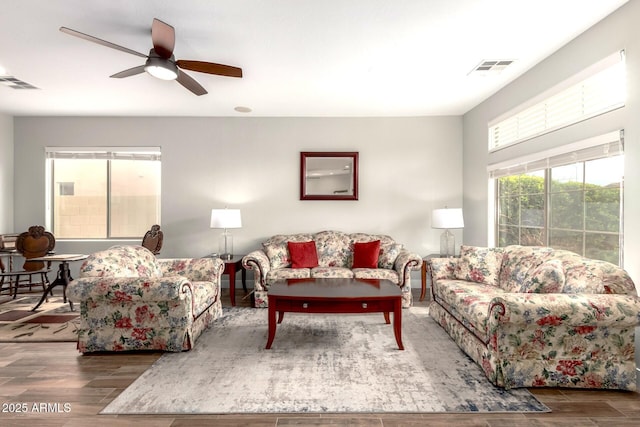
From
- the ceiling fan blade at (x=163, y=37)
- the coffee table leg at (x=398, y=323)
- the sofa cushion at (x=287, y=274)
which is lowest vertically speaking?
the coffee table leg at (x=398, y=323)

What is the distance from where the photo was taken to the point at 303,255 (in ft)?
15.5

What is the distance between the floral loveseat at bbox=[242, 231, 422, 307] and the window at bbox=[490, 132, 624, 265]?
132 centimetres

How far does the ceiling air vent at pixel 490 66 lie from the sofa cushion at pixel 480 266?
6.32 feet

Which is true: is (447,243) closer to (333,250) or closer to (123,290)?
(333,250)

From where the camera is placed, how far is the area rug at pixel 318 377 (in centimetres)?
209

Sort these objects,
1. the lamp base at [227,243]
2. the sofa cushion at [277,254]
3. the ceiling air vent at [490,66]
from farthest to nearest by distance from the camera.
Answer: the lamp base at [227,243]
the sofa cushion at [277,254]
the ceiling air vent at [490,66]

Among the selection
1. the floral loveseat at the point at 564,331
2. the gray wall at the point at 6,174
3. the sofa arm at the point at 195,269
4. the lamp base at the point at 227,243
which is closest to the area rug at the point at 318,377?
the floral loveseat at the point at 564,331

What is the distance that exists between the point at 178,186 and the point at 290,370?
389 cm

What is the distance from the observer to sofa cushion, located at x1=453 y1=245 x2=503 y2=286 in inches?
139

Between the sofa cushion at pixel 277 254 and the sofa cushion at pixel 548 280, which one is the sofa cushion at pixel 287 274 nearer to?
the sofa cushion at pixel 277 254

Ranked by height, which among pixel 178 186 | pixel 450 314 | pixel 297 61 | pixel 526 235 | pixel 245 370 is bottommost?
pixel 245 370

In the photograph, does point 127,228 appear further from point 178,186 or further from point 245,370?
point 245,370

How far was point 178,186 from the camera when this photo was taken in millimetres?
5434

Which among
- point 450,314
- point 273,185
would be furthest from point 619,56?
point 273,185
